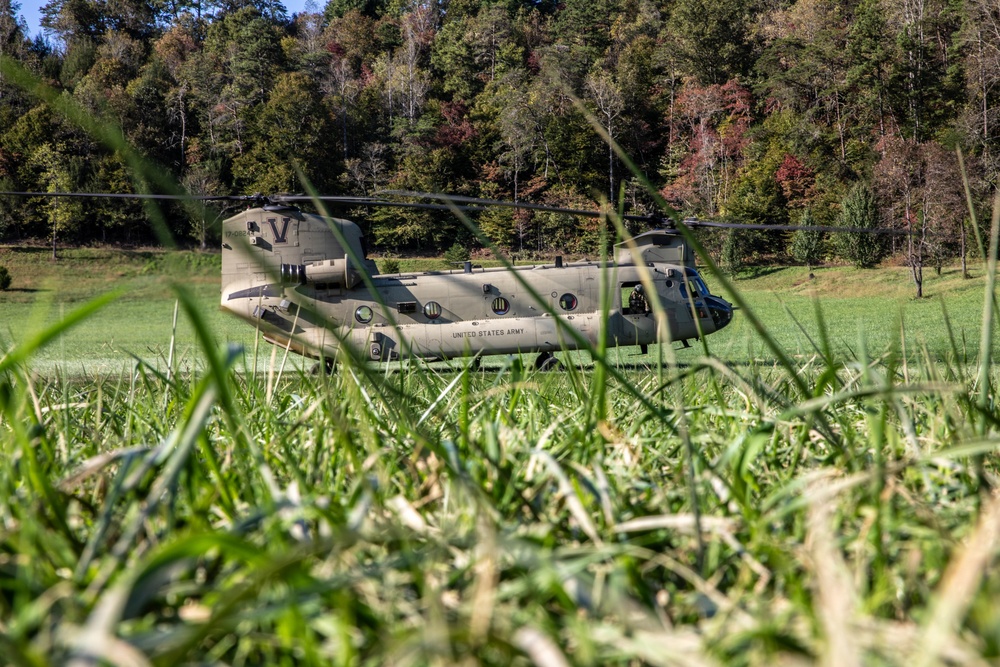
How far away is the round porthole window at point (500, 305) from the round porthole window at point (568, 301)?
73 centimetres

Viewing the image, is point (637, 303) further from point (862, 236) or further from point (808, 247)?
point (862, 236)

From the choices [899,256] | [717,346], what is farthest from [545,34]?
[717,346]

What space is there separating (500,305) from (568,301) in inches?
36.0

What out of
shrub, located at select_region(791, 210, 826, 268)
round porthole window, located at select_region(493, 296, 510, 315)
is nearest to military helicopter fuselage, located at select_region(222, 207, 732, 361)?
round porthole window, located at select_region(493, 296, 510, 315)

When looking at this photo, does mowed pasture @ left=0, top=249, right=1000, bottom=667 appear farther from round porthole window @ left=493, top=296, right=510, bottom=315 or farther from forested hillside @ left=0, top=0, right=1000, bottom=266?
forested hillside @ left=0, top=0, right=1000, bottom=266

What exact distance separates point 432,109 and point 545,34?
1316cm

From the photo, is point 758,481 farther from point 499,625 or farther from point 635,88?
point 635,88

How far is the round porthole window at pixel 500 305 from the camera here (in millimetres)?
10633

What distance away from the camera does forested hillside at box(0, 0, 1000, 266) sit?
30984 mm

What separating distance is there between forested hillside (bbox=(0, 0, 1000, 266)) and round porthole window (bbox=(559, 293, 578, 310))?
16.3 meters

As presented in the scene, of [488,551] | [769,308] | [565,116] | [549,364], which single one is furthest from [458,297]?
[565,116]

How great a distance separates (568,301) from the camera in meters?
10.6

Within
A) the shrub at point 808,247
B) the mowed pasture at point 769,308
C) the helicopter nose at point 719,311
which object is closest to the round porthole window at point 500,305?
the mowed pasture at point 769,308

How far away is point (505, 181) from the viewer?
42.7m
